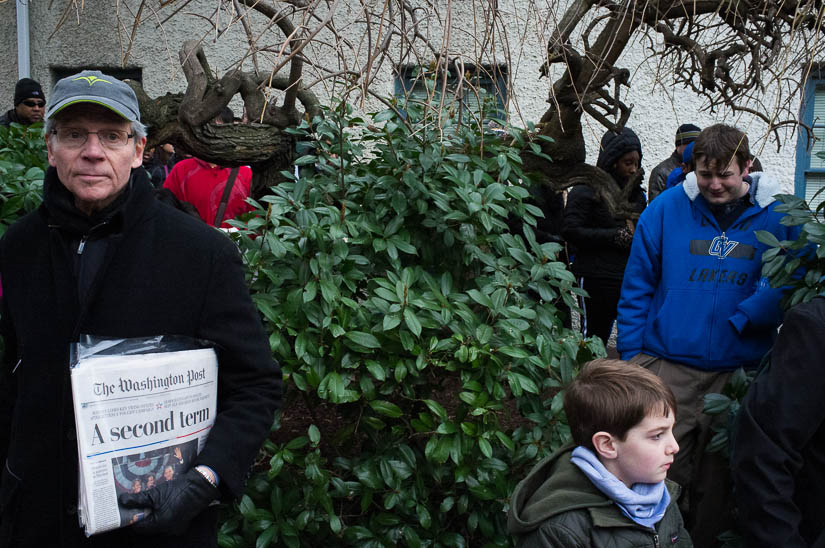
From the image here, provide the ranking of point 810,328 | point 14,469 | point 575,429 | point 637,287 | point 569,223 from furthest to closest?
point 569,223, point 637,287, point 810,328, point 575,429, point 14,469

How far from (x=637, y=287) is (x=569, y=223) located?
152 cm

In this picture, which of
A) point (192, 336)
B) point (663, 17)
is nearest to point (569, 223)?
point (663, 17)

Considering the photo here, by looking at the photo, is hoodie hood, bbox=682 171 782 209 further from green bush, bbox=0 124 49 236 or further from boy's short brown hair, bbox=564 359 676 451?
green bush, bbox=0 124 49 236

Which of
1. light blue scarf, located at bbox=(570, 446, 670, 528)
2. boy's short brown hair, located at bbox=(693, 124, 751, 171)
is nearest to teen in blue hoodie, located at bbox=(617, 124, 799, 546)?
boy's short brown hair, located at bbox=(693, 124, 751, 171)

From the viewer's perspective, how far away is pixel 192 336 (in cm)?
190

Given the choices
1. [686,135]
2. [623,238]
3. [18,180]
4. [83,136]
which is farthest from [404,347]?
[686,135]

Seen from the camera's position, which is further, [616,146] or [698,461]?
[616,146]

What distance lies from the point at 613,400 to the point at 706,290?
5.13 feet

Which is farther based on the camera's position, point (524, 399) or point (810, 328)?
point (524, 399)

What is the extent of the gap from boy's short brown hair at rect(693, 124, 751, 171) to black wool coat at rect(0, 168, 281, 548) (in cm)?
215

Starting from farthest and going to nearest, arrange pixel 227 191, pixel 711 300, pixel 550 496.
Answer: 1. pixel 227 191
2. pixel 711 300
3. pixel 550 496

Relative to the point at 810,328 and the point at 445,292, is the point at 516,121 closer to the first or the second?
the point at 445,292

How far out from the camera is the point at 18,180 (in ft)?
10.4

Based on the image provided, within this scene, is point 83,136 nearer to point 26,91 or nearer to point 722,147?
point 722,147
